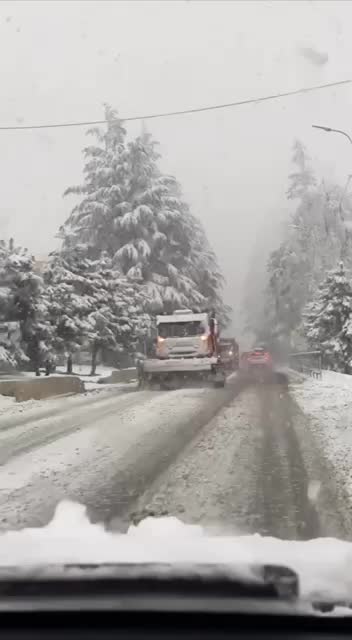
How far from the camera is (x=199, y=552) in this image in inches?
181

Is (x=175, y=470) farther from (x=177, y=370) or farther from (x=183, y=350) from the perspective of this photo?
(x=183, y=350)

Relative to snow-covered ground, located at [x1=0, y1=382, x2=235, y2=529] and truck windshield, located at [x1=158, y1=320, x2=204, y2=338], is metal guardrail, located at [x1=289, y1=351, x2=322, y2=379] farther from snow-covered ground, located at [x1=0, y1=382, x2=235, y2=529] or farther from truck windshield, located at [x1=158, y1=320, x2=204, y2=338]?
snow-covered ground, located at [x1=0, y1=382, x2=235, y2=529]

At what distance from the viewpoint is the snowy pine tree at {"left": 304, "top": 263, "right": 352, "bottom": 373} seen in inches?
1492

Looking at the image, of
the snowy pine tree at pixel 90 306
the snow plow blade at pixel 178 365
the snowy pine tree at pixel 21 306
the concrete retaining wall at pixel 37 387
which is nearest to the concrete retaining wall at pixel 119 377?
the snowy pine tree at pixel 90 306

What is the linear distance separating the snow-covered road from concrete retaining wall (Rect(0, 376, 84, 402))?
487 centimetres

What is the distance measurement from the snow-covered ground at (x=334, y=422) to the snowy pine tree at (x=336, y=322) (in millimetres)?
12506

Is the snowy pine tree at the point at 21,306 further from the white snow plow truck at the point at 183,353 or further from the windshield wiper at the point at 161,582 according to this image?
the windshield wiper at the point at 161,582

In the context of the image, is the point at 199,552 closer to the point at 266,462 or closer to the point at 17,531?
the point at 17,531

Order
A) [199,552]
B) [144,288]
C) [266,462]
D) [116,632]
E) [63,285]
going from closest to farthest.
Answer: [116,632]
[199,552]
[266,462]
[63,285]
[144,288]

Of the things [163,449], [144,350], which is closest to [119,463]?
[163,449]

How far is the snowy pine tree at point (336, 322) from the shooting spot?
124ft

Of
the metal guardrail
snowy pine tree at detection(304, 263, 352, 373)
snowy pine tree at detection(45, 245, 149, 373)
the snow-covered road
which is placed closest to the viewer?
the snow-covered road

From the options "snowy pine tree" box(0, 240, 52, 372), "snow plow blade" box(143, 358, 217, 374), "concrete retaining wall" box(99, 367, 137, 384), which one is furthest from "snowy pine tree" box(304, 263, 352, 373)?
"snowy pine tree" box(0, 240, 52, 372)

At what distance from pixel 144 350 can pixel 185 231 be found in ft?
37.0
